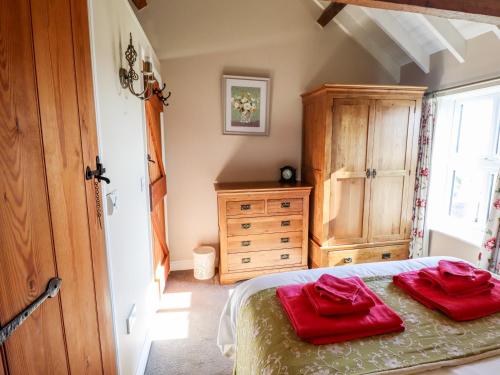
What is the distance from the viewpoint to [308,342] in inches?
40.9

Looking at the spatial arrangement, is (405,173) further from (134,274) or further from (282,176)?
(134,274)

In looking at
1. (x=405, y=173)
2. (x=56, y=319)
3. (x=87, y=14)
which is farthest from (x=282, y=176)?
(x=56, y=319)

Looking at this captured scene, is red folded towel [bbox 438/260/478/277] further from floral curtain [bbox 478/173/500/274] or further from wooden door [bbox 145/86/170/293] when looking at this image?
wooden door [bbox 145/86/170/293]

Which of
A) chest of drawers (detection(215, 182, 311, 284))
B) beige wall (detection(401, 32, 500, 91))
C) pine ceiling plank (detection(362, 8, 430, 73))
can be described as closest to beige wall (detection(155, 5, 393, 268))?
chest of drawers (detection(215, 182, 311, 284))

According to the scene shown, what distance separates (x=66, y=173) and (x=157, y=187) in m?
1.53

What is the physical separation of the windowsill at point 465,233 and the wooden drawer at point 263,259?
1.43 meters

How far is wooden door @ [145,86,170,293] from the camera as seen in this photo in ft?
7.42

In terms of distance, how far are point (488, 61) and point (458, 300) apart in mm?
2099

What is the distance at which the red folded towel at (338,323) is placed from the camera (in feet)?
3.44

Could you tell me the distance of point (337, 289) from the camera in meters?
1.25

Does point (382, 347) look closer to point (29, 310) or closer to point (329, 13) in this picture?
point (29, 310)

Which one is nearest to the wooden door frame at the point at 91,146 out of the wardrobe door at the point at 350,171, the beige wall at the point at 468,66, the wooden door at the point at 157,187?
the wooden door at the point at 157,187

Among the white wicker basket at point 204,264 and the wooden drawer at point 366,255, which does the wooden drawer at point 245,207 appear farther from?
the wooden drawer at point 366,255

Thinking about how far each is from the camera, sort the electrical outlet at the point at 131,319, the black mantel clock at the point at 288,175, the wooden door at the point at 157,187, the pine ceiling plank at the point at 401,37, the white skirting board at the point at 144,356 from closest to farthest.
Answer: the electrical outlet at the point at 131,319 < the white skirting board at the point at 144,356 < the wooden door at the point at 157,187 < the pine ceiling plank at the point at 401,37 < the black mantel clock at the point at 288,175
